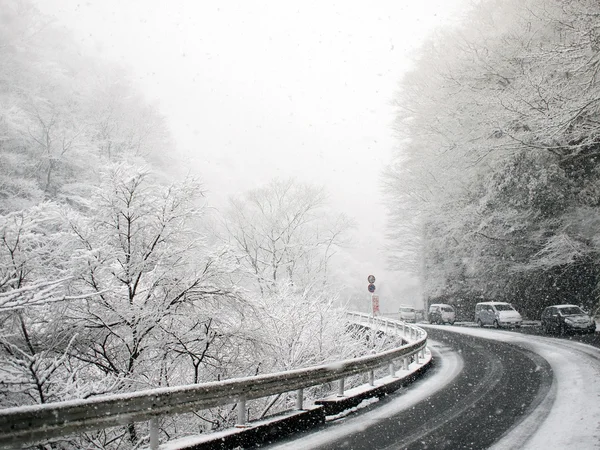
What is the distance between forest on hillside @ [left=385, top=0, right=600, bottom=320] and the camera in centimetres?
1503

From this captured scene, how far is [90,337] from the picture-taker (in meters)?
8.00

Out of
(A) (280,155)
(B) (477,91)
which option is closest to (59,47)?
(B) (477,91)

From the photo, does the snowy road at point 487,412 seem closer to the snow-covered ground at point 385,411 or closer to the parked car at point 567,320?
the snow-covered ground at point 385,411

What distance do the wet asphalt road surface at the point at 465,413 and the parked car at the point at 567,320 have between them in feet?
30.1

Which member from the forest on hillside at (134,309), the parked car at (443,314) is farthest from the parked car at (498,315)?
the forest on hillside at (134,309)

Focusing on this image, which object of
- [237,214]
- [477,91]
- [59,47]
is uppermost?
[59,47]

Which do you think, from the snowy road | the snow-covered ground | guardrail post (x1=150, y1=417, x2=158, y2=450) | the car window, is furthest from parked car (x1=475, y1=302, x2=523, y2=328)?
guardrail post (x1=150, y1=417, x2=158, y2=450)

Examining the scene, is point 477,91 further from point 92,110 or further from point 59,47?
point 59,47

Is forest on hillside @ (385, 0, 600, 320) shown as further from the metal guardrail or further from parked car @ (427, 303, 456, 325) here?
the metal guardrail

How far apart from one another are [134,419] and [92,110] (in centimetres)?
3100

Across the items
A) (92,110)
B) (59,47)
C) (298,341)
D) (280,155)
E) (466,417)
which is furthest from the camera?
(280,155)

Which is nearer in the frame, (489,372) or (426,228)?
(489,372)

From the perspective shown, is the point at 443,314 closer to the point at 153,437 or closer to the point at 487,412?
the point at 487,412

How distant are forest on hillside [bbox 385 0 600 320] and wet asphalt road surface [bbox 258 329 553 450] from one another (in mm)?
8008
